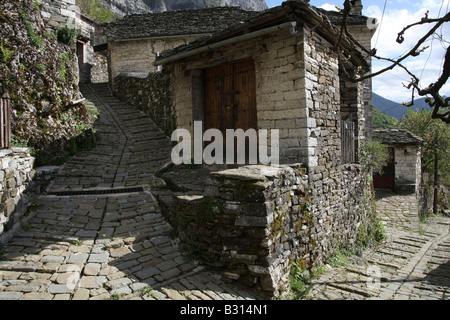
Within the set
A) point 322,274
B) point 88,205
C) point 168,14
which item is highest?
point 168,14

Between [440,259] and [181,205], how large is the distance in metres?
6.70

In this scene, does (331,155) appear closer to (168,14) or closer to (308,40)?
(308,40)

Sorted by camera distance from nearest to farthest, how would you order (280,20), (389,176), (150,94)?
1. (280,20)
2. (150,94)
3. (389,176)

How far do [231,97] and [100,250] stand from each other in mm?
4007

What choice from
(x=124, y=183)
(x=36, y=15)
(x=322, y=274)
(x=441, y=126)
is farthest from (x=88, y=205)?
(x=441, y=126)

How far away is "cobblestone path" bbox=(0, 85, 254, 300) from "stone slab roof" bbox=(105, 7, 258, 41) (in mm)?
9362

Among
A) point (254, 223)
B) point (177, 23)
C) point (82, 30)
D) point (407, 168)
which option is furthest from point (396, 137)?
point (82, 30)

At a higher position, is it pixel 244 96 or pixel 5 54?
pixel 5 54

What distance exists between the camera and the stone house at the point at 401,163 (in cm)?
1446

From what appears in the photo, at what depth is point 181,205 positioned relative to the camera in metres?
4.62

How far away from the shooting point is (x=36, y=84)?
7180 millimetres

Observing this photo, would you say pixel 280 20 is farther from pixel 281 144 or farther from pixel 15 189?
pixel 15 189

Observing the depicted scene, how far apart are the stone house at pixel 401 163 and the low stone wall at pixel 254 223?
11.4 metres

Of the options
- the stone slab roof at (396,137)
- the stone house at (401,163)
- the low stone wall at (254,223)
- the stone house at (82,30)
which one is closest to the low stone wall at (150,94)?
the stone house at (82,30)
